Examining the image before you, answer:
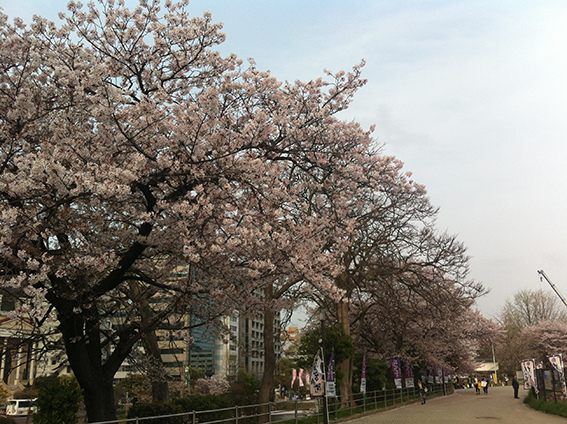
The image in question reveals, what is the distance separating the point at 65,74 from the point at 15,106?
101 cm

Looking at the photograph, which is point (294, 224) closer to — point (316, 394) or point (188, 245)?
point (188, 245)

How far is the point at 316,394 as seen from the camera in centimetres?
1394

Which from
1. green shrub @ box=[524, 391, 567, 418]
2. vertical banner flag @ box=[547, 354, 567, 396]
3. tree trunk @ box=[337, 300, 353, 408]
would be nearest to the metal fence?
tree trunk @ box=[337, 300, 353, 408]

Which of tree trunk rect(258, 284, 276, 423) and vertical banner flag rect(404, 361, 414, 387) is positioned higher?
tree trunk rect(258, 284, 276, 423)

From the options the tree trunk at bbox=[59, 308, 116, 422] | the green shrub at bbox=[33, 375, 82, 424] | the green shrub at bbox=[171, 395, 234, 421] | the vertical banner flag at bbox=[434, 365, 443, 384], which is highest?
the tree trunk at bbox=[59, 308, 116, 422]

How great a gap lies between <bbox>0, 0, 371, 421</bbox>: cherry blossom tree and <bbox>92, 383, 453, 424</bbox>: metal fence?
2.45 meters

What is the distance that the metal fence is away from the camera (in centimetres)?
1145

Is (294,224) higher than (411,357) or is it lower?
higher

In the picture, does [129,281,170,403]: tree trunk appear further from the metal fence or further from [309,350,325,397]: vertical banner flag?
[309,350,325,397]: vertical banner flag

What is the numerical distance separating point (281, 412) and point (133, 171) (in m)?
8.02

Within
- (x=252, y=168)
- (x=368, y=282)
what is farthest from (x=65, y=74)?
(x=368, y=282)

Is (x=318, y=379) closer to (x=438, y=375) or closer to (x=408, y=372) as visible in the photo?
(x=408, y=372)

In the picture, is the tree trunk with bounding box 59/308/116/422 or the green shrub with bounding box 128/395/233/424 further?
the green shrub with bounding box 128/395/233/424

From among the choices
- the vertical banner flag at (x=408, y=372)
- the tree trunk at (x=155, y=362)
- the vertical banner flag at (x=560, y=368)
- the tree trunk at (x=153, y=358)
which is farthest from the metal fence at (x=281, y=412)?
the vertical banner flag at (x=560, y=368)
